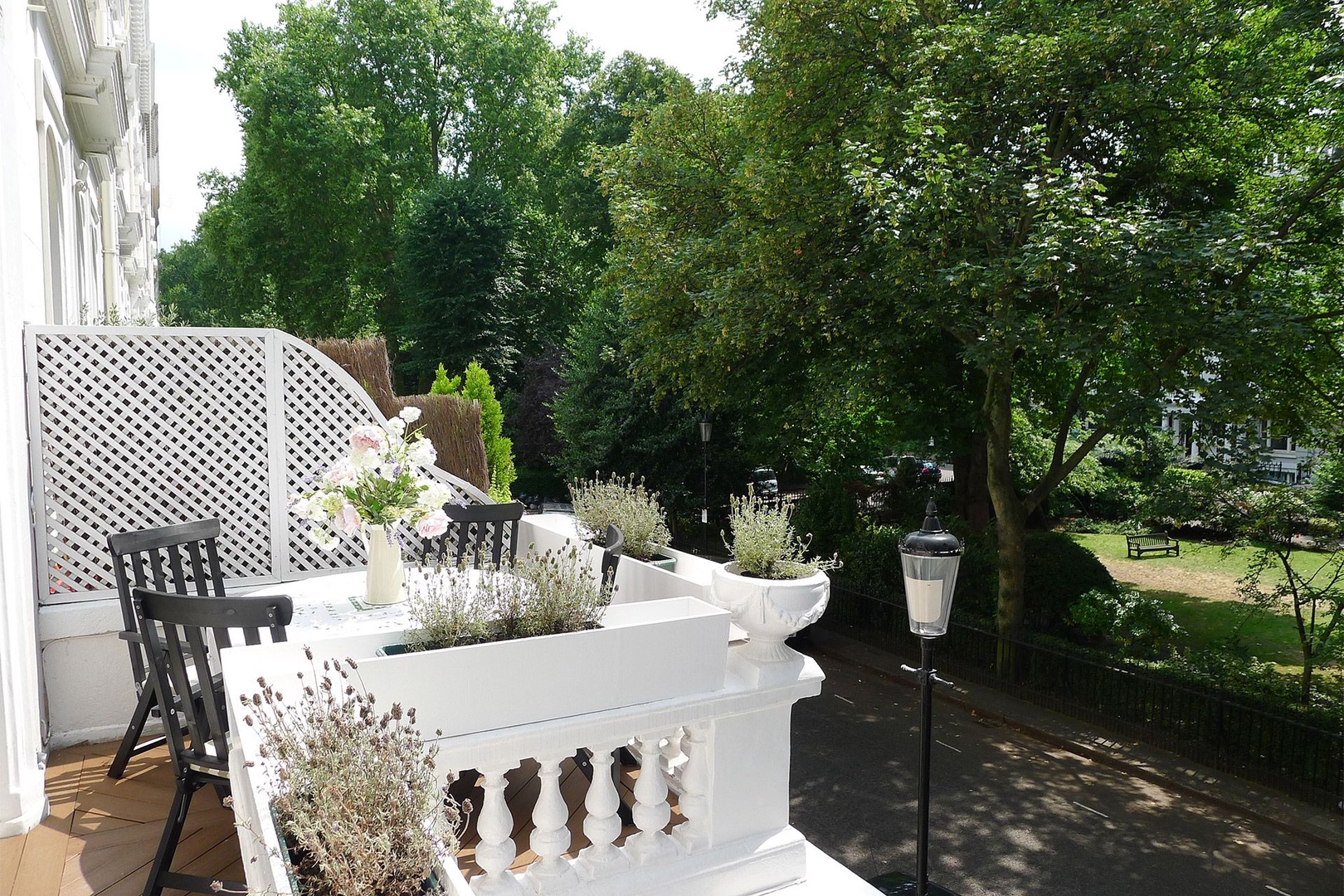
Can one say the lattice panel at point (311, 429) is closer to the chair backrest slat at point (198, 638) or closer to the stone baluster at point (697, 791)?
the chair backrest slat at point (198, 638)

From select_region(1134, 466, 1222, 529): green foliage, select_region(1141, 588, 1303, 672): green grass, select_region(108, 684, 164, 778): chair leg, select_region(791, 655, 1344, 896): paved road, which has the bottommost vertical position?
select_region(1141, 588, 1303, 672): green grass

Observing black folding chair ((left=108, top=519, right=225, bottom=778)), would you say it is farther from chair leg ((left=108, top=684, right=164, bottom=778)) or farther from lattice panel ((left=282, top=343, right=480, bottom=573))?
lattice panel ((left=282, top=343, right=480, bottom=573))

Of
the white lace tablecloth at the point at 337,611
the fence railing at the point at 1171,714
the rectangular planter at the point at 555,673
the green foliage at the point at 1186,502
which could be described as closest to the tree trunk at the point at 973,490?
the fence railing at the point at 1171,714

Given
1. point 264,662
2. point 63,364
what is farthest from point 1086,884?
point 63,364

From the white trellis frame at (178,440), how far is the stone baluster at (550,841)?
3868 millimetres

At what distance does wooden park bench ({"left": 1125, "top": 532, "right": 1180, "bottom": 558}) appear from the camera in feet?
63.1

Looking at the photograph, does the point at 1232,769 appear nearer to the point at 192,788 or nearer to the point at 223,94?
the point at 192,788

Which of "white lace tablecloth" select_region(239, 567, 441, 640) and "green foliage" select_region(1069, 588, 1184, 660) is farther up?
"white lace tablecloth" select_region(239, 567, 441, 640)

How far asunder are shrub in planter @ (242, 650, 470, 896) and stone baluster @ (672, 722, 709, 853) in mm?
1094

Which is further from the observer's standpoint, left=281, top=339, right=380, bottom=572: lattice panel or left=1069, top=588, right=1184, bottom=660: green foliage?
left=1069, top=588, right=1184, bottom=660: green foliage

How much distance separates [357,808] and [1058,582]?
1249cm

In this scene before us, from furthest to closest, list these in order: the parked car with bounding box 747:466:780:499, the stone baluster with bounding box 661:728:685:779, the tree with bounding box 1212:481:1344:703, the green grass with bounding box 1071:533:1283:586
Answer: the parked car with bounding box 747:466:780:499
the green grass with bounding box 1071:533:1283:586
the tree with bounding box 1212:481:1344:703
the stone baluster with bounding box 661:728:685:779

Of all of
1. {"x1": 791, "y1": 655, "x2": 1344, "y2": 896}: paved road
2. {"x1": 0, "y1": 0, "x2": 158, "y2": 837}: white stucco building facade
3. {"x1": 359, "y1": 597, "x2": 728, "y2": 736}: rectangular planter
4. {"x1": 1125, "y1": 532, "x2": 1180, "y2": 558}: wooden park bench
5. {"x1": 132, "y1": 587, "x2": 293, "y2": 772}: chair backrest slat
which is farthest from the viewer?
{"x1": 1125, "y1": 532, "x2": 1180, "y2": 558}: wooden park bench

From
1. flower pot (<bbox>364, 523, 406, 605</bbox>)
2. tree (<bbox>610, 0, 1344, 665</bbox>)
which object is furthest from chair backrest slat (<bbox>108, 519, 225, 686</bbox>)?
tree (<bbox>610, 0, 1344, 665</bbox>)
